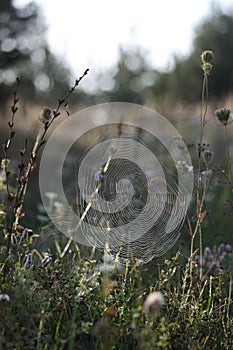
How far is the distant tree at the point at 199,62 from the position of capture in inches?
997

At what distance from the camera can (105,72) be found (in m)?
22.7

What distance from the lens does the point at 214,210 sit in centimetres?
440

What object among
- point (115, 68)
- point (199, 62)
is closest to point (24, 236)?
point (115, 68)

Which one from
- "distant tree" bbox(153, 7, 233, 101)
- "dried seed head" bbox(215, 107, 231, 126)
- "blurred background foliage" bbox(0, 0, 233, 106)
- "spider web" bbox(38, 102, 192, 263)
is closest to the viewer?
"dried seed head" bbox(215, 107, 231, 126)

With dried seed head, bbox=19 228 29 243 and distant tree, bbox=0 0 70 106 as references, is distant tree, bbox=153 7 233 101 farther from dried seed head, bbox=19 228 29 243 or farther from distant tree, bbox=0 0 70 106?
dried seed head, bbox=19 228 29 243

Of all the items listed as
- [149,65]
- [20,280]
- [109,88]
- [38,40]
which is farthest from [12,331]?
[149,65]

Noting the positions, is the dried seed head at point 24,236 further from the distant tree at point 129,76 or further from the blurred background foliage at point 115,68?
the distant tree at point 129,76

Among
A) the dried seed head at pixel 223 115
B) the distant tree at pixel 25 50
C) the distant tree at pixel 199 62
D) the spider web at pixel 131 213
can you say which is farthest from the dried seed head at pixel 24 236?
the distant tree at pixel 199 62

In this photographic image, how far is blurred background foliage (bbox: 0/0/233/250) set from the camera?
17.9 meters

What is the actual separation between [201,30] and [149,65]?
2884 mm

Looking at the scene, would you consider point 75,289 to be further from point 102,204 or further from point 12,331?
point 102,204

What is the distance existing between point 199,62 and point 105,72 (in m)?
4.92

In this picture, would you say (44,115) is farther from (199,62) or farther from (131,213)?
(199,62)

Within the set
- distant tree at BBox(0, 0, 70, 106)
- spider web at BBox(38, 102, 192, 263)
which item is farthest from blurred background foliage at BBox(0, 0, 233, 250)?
spider web at BBox(38, 102, 192, 263)
